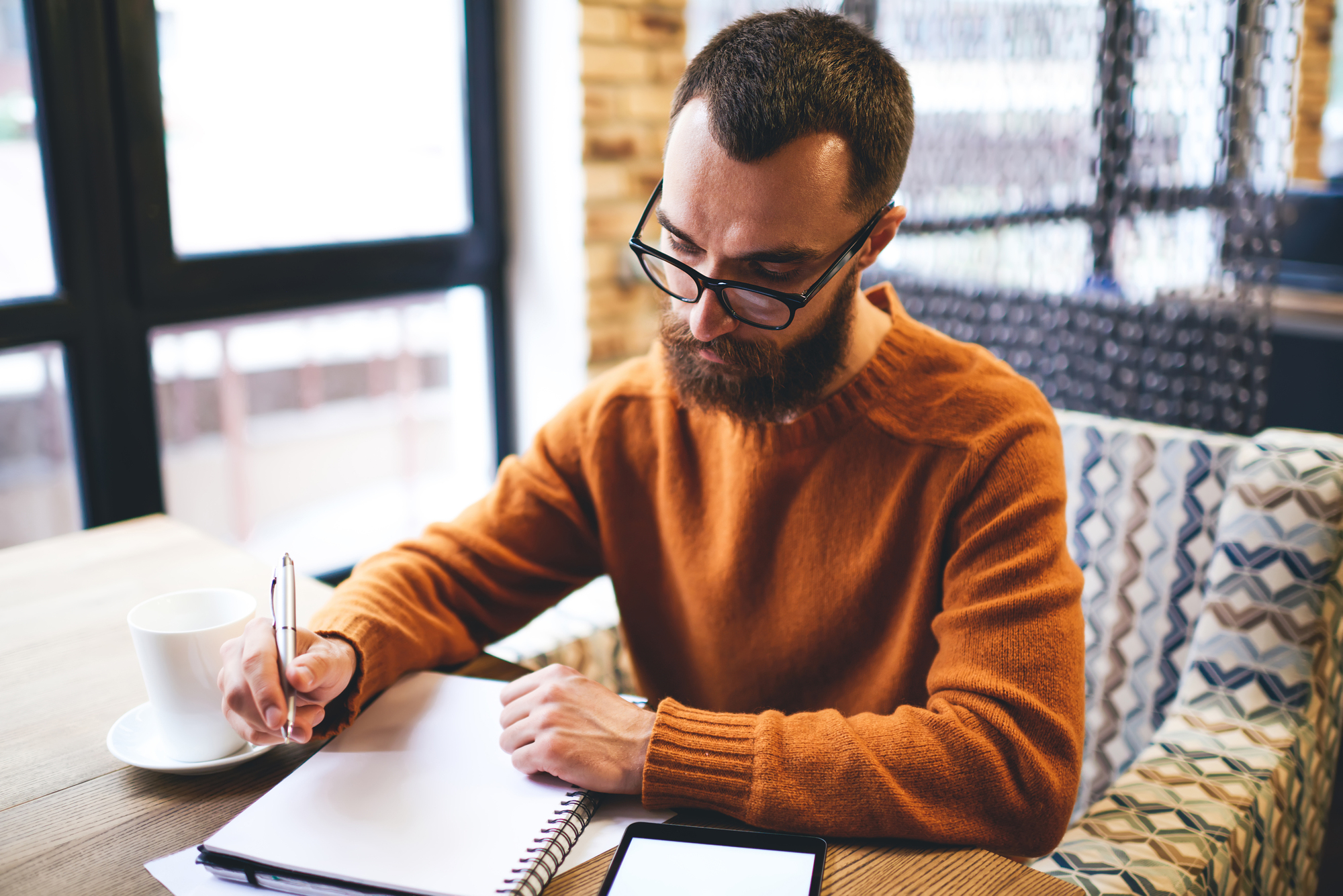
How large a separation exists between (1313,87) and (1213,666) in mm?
5273

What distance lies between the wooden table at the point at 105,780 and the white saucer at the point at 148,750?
0.01 metres

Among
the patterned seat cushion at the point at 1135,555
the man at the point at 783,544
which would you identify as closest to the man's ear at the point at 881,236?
the man at the point at 783,544

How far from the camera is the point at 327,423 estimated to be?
4.04 meters

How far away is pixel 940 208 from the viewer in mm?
2172

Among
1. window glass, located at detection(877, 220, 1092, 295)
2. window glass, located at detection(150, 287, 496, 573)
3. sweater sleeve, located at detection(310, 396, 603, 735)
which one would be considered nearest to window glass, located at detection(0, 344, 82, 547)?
window glass, located at detection(150, 287, 496, 573)

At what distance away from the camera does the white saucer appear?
2.70ft

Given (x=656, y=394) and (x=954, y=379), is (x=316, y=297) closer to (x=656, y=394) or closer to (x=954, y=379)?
(x=656, y=394)

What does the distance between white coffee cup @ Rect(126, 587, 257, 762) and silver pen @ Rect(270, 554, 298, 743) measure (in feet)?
0.18

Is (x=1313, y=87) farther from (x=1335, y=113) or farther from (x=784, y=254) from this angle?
(x=784, y=254)

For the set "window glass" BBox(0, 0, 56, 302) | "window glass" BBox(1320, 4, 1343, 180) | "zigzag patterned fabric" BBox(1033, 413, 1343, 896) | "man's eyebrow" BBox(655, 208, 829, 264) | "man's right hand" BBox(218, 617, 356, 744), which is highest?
"window glass" BBox(1320, 4, 1343, 180)

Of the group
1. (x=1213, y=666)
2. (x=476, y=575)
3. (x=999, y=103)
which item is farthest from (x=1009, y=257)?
(x=476, y=575)

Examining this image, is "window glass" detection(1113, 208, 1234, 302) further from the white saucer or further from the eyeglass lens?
the white saucer

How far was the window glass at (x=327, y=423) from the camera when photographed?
8.21 ft

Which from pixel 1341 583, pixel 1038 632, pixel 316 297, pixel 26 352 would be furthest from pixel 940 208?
pixel 26 352
